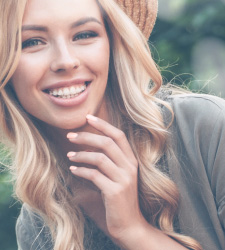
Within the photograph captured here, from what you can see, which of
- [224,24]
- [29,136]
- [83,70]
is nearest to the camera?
[83,70]

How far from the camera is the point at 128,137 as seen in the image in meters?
2.94

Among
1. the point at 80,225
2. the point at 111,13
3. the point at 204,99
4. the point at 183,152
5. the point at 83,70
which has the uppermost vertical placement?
the point at 111,13

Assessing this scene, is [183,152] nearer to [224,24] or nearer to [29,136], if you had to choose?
[29,136]

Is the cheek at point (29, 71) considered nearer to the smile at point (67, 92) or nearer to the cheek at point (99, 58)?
the smile at point (67, 92)

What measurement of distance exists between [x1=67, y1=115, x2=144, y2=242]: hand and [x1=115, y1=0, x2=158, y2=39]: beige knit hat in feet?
1.80

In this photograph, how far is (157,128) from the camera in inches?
112

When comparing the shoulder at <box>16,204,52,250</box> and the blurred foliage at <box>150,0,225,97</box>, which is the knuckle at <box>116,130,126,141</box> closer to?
the shoulder at <box>16,204,52,250</box>

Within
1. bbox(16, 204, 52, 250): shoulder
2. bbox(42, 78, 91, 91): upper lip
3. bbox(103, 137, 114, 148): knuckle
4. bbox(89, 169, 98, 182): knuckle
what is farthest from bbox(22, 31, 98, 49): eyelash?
bbox(16, 204, 52, 250): shoulder

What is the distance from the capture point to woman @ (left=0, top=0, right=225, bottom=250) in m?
2.67

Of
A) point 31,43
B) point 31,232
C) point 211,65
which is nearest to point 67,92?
point 31,43

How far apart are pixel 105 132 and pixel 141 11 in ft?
2.04

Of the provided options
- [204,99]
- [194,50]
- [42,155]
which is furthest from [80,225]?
[194,50]

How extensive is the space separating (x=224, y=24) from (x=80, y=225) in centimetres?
182

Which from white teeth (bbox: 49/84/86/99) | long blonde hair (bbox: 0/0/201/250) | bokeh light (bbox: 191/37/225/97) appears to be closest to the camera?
white teeth (bbox: 49/84/86/99)
